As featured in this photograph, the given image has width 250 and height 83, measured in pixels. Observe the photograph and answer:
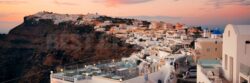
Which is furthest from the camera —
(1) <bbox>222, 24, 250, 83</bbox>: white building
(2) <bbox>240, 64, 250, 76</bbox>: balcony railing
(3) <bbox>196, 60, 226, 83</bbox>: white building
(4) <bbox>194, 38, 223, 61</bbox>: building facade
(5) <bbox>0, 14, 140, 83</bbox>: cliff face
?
(5) <bbox>0, 14, 140, 83</bbox>: cliff face

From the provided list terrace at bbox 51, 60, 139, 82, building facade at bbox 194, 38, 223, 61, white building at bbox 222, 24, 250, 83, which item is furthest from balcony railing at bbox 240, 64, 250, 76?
building facade at bbox 194, 38, 223, 61

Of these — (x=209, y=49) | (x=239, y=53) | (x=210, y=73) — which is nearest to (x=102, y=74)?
(x=210, y=73)

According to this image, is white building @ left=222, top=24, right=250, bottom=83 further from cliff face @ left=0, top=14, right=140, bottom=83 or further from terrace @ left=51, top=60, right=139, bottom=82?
cliff face @ left=0, top=14, right=140, bottom=83

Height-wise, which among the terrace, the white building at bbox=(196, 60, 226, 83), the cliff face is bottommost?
the cliff face

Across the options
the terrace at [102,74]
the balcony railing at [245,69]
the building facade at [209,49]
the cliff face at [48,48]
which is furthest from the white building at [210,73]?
the cliff face at [48,48]

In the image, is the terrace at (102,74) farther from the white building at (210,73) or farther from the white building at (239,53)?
the white building at (239,53)

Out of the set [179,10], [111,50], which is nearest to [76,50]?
[111,50]

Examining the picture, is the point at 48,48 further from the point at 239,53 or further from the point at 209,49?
the point at 239,53

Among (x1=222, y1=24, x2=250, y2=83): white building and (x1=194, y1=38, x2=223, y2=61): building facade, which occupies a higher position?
(x1=222, y1=24, x2=250, y2=83): white building
